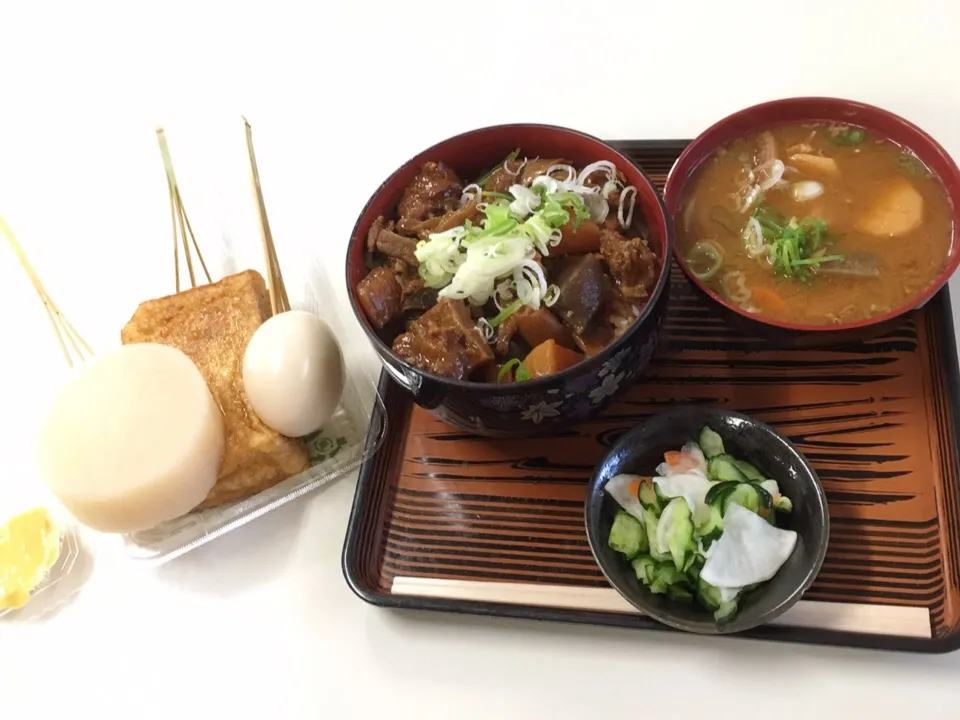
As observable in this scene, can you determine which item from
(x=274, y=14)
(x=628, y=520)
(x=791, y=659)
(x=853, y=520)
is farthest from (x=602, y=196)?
(x=274, y=14)

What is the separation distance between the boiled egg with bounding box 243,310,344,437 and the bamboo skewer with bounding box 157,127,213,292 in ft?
1.32

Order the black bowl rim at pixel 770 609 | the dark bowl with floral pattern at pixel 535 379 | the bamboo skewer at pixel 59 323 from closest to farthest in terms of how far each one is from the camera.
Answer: the black bowl rim at pixel 770 609
the dark bowl with floral pattern at pixel 535 379
the bamboo skewer at pixel 59 323

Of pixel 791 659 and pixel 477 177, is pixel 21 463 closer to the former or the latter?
pixel 477 177

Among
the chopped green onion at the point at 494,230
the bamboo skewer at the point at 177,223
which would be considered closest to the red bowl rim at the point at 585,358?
the chopped green onion at the point at 494,230

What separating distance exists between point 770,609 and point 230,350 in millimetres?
1150

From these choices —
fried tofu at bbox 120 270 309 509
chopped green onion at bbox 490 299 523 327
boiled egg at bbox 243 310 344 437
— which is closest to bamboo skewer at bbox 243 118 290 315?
fried tofu at bbox 120 270 309 509

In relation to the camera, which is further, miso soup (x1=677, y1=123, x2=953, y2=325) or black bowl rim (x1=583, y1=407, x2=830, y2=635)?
miso soup (x1=677, y1=123, x2=953, y2=325)

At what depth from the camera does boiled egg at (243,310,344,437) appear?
1.53m

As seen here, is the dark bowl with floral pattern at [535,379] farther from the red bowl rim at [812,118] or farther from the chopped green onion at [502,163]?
the red bowl rim at [812,118]

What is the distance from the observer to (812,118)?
1.81m

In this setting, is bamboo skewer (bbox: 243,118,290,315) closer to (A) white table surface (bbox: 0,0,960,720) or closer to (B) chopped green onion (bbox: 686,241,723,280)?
(A) white table surface (bbox: 0,0,960,720)

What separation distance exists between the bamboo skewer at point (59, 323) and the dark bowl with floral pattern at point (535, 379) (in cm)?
75

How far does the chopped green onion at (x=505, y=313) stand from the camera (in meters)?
1.49

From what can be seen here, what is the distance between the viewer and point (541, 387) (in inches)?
52.7
